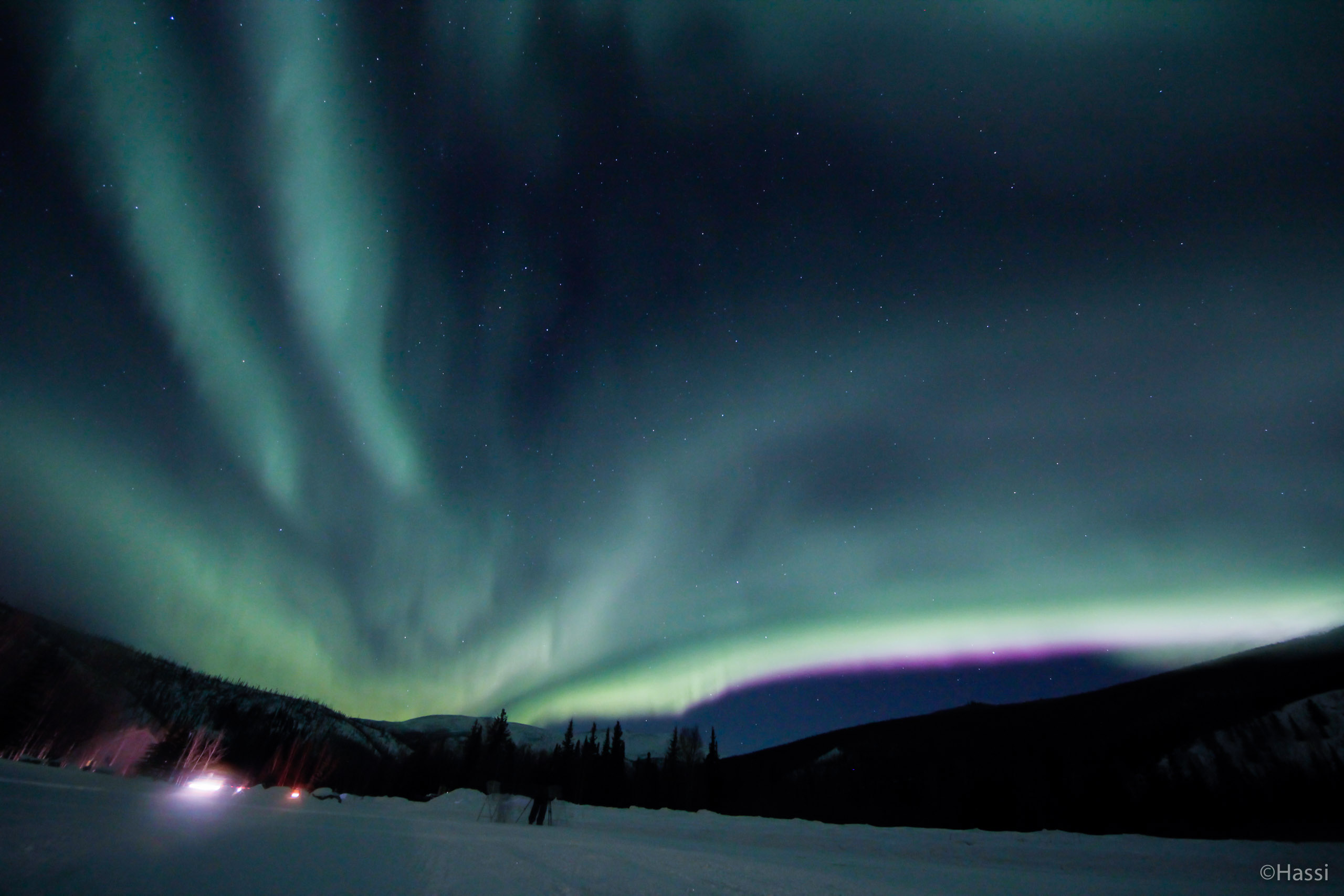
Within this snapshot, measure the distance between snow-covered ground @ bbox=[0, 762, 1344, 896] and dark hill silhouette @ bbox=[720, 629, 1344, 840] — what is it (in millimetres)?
62119

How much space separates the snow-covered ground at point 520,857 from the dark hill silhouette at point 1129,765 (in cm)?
6212

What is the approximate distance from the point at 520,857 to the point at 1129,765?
133666 mm

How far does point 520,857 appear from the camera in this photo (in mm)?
13805

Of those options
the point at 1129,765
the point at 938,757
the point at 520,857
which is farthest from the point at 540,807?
the point at 938,757

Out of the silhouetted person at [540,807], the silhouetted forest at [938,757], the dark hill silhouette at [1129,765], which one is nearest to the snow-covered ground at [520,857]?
the silhouetted person at [540,807]

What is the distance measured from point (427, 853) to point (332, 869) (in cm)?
408

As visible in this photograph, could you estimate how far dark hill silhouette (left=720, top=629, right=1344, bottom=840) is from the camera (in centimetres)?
8006

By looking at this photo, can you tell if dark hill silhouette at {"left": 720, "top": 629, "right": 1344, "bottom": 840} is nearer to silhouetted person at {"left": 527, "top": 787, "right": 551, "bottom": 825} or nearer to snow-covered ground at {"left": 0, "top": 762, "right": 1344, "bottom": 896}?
snow-covered ground at {"left": 0, "top": 762, "right": 1344, "bottom": 896}

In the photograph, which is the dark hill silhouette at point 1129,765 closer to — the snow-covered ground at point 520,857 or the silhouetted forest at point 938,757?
the silhouetted forest at point 938,757

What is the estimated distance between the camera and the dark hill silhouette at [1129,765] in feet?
263

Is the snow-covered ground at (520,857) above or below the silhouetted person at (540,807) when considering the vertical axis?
below

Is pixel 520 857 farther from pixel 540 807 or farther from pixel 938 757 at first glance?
pixel 938 757

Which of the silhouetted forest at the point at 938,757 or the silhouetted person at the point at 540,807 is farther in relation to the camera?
the silhouetted forest at the point at 938,757

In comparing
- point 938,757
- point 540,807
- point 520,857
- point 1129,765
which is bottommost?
point 520,857
